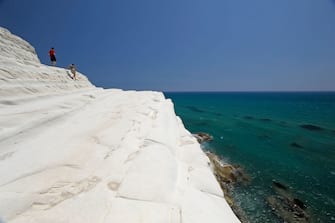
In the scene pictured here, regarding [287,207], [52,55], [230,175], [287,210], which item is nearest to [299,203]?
[287,207]

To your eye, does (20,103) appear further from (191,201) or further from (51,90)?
(191,201)

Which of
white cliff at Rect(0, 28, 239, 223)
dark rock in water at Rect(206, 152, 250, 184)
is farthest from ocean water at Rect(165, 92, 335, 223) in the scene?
white cliff at Rect(0, 28, 239, 223)

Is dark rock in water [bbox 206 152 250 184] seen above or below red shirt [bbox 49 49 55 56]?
below

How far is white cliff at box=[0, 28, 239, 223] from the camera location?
1472mm

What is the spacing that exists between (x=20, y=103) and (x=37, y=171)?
302cm

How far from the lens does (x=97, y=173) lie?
1989 mm

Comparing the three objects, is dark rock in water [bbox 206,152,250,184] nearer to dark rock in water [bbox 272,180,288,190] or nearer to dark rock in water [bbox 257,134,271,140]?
dark rock in water [bbox 272,180,288,190]

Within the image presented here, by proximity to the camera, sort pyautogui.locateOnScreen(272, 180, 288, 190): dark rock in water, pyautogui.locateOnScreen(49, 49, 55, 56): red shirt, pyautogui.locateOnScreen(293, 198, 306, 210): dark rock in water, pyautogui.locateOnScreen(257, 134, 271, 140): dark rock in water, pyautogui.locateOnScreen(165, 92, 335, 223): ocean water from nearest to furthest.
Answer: pyautogui.locateOnScreen(293, 198, 306, 210): dark rock in water < pyautogui.locateOnScreen(165, 92, 335, 223): ocean water < pyautogui.locateOnScreen(272, 180, 288, 190): dark rock in water < pyautogui.locateOnScreen(49, 49, 55, 56): red shirt < pyautogui.locateOnScreen(257, 134, 271, 140): dark rock in water

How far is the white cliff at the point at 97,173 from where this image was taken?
147 centimetres

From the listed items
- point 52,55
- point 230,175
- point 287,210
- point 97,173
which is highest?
point 52,55

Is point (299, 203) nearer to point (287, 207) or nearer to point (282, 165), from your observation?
point (287, 207)

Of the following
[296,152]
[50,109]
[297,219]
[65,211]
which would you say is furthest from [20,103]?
[296,152]

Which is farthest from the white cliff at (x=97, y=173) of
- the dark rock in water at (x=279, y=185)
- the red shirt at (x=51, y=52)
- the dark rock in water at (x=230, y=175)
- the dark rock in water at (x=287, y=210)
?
the dark rock in water at (x=279, y=185)

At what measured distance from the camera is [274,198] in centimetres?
899
